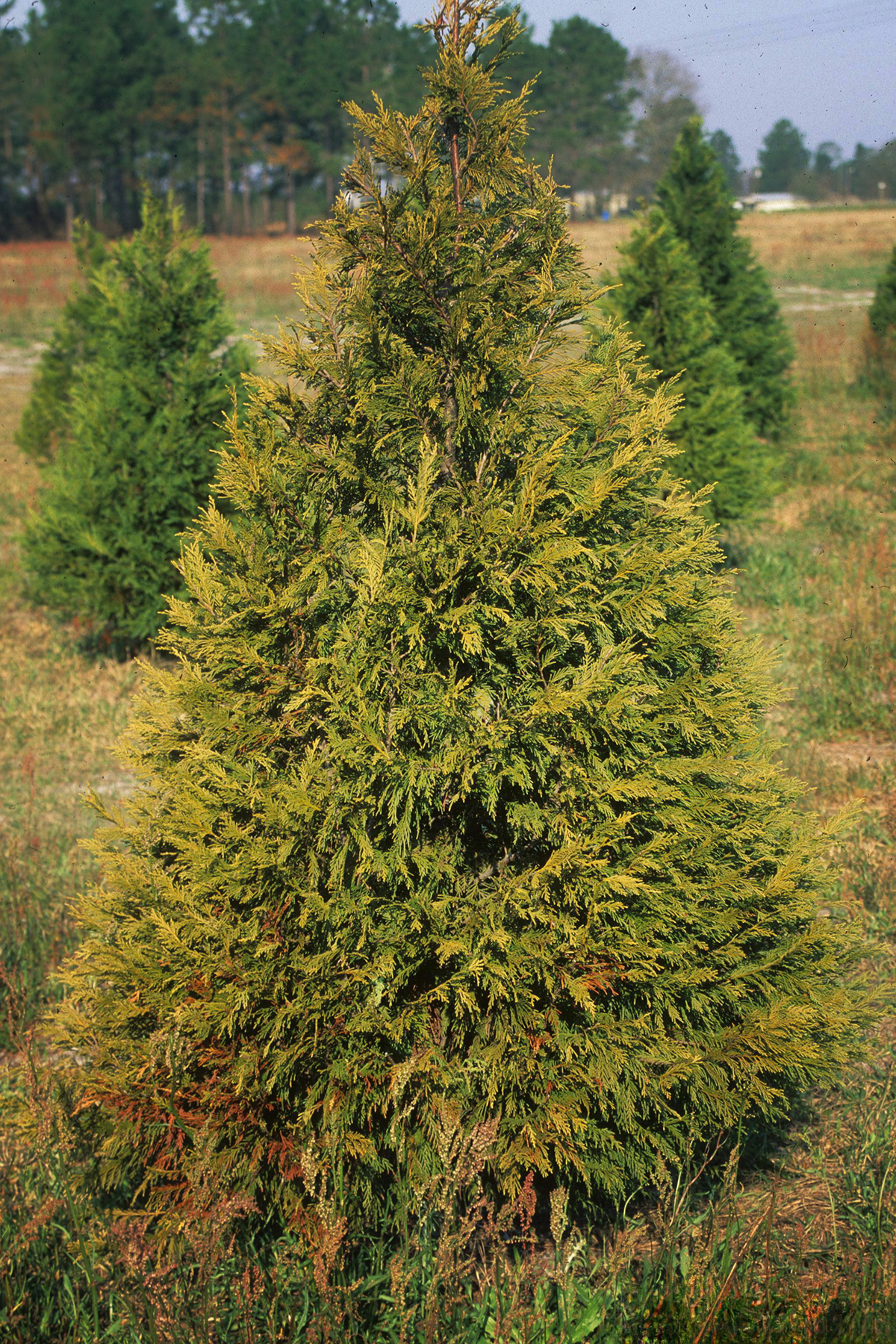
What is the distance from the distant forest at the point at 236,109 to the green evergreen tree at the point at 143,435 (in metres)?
33.9

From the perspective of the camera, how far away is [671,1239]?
215 centimetres

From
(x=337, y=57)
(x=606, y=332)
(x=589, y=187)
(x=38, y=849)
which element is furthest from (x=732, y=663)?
(x=589, y=187)

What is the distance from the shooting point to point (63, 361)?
11.5m

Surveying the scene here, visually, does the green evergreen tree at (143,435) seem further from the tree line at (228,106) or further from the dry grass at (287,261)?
the tree line at (228,106)

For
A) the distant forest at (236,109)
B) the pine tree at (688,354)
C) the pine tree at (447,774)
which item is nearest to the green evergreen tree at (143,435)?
the pine tree at (688,354)

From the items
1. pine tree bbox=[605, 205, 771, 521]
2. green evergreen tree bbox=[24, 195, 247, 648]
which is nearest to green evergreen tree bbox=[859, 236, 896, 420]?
pine tree bbox=[605, 205, 771, 521]

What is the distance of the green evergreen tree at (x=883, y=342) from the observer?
55.9ft

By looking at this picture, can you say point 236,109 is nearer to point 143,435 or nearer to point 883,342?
point 883,342

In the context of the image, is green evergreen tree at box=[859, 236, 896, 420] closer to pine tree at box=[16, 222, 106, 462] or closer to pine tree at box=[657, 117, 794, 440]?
pine tree at box=[657, 117, 794, 440]

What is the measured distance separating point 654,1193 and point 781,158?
106 metres

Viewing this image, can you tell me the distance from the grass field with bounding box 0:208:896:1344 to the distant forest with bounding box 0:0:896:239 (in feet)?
112

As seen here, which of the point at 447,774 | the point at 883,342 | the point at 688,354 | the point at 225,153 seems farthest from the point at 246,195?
the point at 447,774

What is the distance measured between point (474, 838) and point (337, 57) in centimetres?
5040

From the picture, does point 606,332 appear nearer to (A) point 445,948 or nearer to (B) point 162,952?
(A) point 445,948
